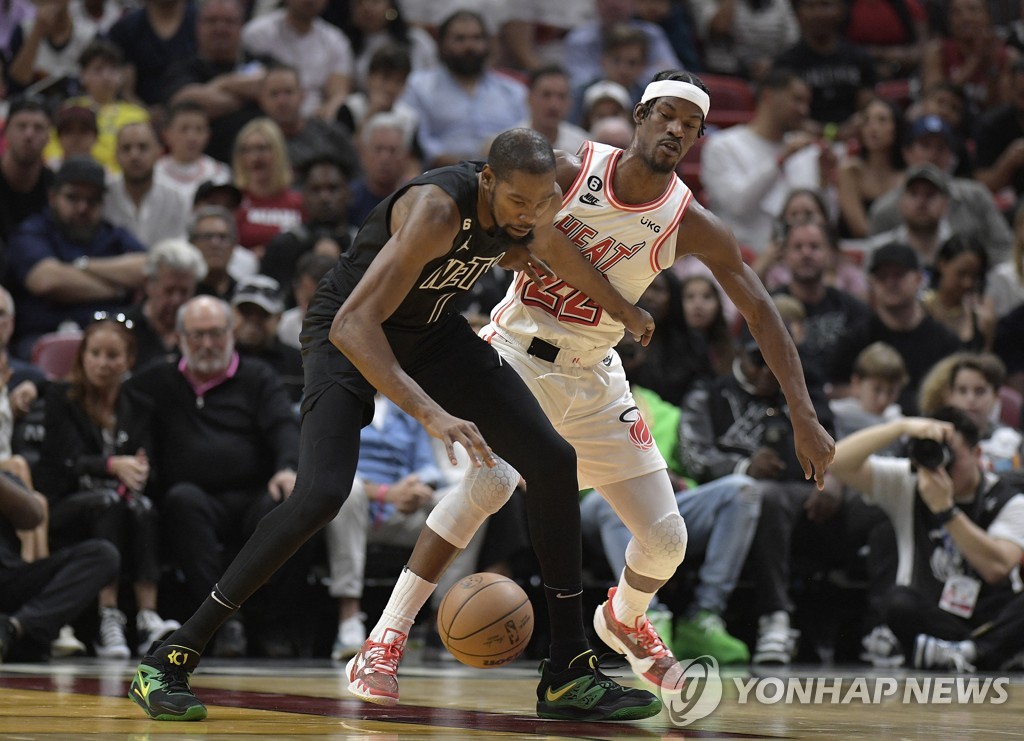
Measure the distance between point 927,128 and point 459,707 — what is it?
27.3 feet

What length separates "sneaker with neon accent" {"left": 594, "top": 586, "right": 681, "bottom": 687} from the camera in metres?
5.49

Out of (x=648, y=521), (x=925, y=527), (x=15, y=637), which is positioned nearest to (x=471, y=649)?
(x=648, y=521)

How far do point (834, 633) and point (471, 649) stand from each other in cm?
417

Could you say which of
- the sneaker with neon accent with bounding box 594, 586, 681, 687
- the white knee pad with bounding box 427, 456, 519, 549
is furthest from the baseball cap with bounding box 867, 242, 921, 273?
the white knee pad with bounding box 427, 456, 519, 549

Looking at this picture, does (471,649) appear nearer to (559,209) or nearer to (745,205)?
(559,209)

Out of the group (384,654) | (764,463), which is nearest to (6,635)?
(384,654)

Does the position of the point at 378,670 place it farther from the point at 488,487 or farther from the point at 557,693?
the point at 488,487

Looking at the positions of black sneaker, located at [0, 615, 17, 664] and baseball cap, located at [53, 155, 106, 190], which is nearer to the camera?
black sneaker, located at [0, 615, 17, 664]

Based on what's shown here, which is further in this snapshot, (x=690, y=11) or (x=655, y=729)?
(x=690, y=11)

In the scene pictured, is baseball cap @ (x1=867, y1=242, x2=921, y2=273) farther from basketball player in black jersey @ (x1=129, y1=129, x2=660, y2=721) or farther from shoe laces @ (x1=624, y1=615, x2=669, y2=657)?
basketball player in black jersey @ (x1=129, y1=129, x2=660, y2=721)

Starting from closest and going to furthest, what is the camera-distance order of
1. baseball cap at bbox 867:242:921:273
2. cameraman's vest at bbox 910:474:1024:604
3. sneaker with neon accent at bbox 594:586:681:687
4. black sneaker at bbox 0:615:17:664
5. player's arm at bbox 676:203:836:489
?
player's arm at bbox 676:203:836:489
sneaker with neon accent at bbox 594:586:681:687
black sneaker at bbox 0:615:17:664
cameraman's vest at bbox 910:474:1024:604
baseball cap at bbox 867:242:921:273

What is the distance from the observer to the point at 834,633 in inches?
347

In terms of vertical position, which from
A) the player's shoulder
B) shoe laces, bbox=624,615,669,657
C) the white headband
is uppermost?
the white headband

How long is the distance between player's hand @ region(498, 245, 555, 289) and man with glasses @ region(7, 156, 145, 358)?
4.93 metres
